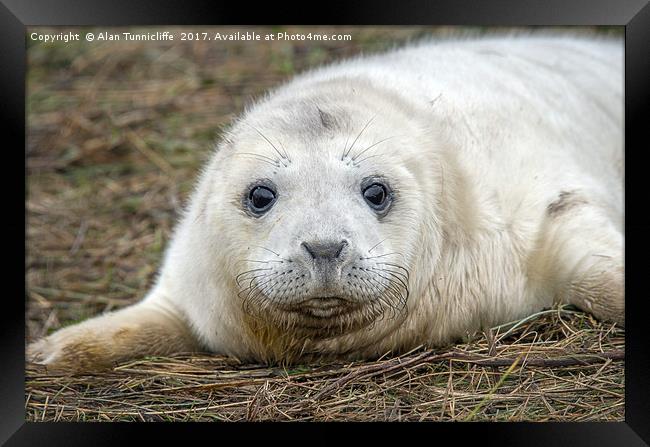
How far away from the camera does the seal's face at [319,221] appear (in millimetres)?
3221

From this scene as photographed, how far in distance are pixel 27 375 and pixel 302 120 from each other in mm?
1349

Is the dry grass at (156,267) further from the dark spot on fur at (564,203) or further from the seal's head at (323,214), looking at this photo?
the dark spot on fur at (564,203)

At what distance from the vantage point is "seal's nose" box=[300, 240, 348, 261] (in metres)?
3.15

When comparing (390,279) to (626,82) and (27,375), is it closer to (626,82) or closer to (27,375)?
(626,82)

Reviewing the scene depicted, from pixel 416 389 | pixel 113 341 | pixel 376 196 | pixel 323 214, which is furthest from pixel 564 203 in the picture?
pixel 113 341

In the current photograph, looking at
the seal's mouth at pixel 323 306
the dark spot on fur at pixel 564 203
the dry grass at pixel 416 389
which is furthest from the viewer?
the dark spot on fur at pixel 564 203

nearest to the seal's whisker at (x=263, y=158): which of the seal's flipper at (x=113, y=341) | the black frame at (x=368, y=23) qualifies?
the black frame at (x=368, y=23)

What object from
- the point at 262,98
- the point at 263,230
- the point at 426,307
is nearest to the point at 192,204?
the point at 262,98

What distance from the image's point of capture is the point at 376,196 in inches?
136

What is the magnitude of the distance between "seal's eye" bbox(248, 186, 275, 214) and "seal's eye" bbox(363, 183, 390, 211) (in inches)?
12.2

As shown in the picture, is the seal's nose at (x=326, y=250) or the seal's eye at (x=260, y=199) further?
the seal's eye at (x=260, y=199)

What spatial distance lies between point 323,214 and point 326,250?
162 mm

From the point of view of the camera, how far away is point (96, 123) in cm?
613

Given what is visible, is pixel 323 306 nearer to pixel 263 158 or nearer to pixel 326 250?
pixel 326 250
